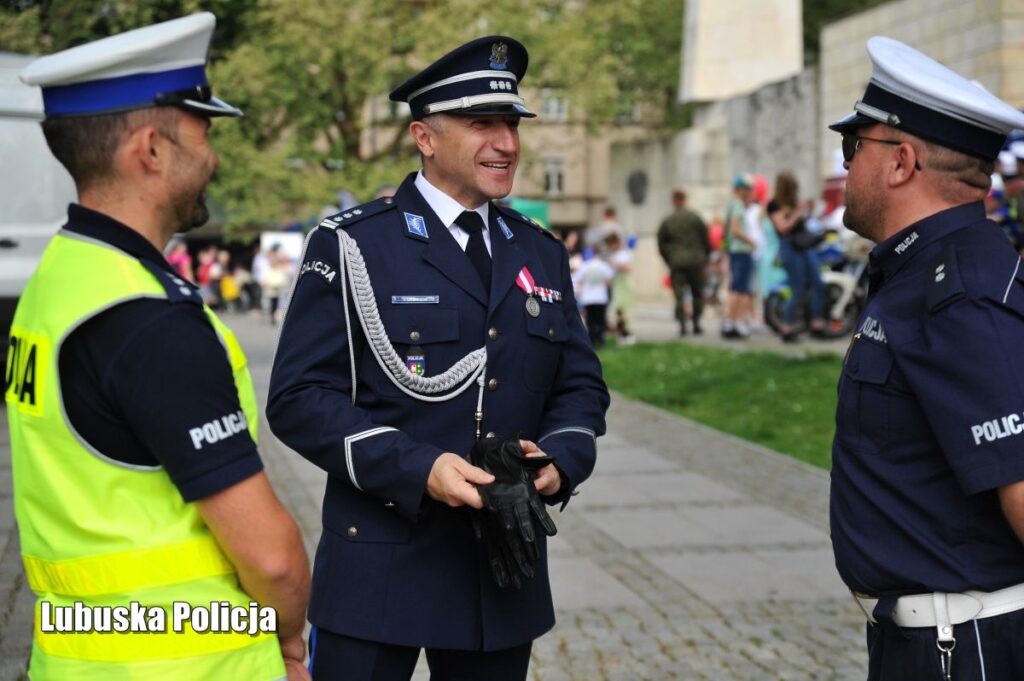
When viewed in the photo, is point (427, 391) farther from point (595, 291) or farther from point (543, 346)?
point (595, 291)

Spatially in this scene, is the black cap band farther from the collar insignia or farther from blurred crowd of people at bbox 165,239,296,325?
blurred crowd of people at bbox 165,239,296,325

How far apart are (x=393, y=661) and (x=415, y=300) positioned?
82 cm

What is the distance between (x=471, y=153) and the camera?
3.40 metres

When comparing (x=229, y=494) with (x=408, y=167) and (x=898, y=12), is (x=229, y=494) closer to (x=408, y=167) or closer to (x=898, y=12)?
(x=898, y=12)

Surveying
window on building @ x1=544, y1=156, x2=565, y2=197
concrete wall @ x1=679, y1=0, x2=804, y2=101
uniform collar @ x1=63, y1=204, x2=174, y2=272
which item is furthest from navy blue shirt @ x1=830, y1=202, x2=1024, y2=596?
window on building @ x1=544, y1=156, x2=565, y2=197

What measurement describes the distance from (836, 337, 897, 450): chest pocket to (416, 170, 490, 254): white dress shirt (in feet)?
3.14

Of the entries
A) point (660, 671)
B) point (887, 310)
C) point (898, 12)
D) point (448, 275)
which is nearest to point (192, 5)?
point (660, 671)

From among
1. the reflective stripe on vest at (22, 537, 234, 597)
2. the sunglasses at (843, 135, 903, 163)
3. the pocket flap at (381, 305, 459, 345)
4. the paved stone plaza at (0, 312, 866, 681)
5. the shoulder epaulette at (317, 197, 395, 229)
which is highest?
the sunglasses at (843, 135, 903, 163)

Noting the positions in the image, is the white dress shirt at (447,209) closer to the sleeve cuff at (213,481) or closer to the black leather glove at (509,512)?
the black leather glove at (509,512)

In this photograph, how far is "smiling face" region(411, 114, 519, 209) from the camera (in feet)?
11.2

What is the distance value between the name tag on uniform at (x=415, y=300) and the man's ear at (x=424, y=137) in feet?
1.19

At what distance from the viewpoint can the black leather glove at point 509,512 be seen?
2963mm

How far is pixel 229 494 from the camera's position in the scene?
7.51ft

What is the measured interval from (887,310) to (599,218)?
62446mm
